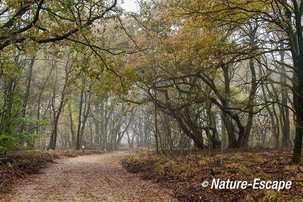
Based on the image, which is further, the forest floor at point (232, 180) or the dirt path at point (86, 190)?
the dirt path at point (86, 190)

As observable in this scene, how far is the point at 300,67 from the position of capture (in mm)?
5531

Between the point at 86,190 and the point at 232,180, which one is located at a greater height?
the point at 232,180

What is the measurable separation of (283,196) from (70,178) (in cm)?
674

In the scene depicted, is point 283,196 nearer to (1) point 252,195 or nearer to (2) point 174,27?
(1) point 252,195

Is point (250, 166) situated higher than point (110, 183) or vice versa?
point (250, 166)

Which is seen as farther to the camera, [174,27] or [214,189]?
[174,27]

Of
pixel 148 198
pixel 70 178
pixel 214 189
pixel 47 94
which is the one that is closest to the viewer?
pixel 214 189

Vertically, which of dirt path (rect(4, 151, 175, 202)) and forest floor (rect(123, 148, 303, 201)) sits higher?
forest floor (rect(123, 148, 303, 201))

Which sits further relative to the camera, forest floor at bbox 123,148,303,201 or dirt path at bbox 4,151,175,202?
dirt path at bbox 4,151,175,202

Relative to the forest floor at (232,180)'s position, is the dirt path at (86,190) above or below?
below

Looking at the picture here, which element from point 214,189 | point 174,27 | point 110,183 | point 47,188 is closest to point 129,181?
point 110,183

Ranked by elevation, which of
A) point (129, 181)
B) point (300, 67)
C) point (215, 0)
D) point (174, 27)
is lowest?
point (129, 181)

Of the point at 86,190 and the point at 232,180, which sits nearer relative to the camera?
the point at 232,180

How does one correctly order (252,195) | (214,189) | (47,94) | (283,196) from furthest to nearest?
(47,94)
(214,189)
(252,195)
(283,196)
